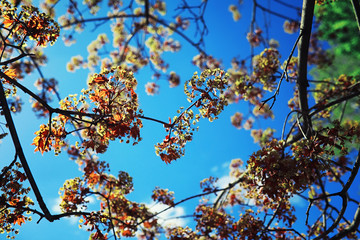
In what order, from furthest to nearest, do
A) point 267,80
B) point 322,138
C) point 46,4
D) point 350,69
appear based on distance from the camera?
point 350,69
point 46,4
point 267,80
point 322,138

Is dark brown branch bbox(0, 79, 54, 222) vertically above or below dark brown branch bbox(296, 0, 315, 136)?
below

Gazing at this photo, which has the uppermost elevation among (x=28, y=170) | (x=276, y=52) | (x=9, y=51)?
(x=9, y=51)

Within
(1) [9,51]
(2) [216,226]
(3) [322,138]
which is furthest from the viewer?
(1) [9,51]

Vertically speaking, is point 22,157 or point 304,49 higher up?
point 304,49

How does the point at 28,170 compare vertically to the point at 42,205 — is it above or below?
above

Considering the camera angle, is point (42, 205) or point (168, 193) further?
point (168, 193)

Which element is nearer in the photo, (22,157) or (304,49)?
(22,157)

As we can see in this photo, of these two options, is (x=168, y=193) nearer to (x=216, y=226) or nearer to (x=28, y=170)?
(x=216, y=226)

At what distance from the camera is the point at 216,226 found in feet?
12.7

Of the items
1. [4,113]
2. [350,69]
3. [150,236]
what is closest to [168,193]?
[150,236]

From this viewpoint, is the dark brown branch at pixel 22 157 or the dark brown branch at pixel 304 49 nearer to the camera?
the dark brown branch at pixel 22 157

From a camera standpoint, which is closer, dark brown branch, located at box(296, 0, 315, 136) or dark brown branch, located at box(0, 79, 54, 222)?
dark brown branch, located at box(0, 79, 54, 222)

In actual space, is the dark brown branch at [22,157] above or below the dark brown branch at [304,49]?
below

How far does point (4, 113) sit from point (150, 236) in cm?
347
